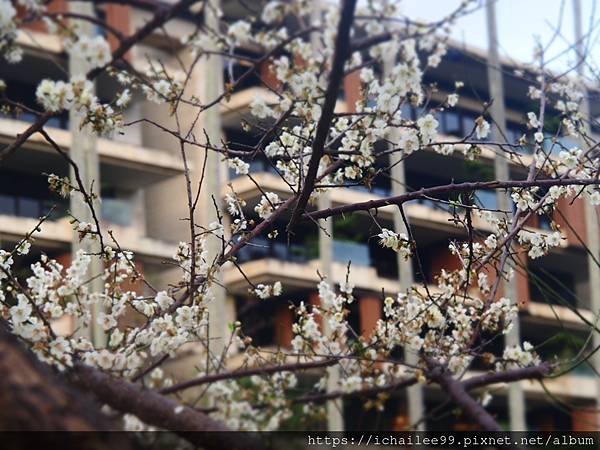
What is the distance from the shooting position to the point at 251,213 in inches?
979

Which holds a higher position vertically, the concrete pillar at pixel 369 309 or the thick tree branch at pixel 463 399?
the concrete pillar at pixel 369 309

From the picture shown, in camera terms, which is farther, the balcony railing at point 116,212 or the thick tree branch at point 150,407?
the balcony railing at point 116,212

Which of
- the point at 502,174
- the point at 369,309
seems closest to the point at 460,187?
the point at 502,174

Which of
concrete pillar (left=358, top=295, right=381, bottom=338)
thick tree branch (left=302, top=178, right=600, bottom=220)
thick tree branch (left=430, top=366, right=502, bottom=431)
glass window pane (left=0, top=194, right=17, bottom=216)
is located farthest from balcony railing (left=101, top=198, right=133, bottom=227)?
thick tree branch (left=302, top=178, right=600, bottom=220)

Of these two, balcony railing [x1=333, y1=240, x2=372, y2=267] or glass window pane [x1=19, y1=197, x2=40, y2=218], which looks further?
balcony railing [x1=333, y1=240, x2=372, y2=267]

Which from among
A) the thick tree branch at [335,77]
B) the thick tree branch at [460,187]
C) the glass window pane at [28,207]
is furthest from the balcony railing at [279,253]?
the thick tree branch at [335,77]

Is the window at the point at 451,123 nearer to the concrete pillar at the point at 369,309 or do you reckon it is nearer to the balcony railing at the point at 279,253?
the concrete pillar at the point at 369,309

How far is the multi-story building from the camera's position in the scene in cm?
2295

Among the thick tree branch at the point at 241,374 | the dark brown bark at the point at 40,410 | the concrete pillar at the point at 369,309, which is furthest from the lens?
the concrete pillar at the point at 369,309

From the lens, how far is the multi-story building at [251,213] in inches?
904

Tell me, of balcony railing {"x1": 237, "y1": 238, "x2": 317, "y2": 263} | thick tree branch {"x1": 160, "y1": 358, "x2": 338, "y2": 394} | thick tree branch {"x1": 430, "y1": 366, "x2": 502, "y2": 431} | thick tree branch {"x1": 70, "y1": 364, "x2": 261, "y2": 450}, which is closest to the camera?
thick tree branch {"x1": 70, "y1": 364, "x2": 261, "y2": 450}

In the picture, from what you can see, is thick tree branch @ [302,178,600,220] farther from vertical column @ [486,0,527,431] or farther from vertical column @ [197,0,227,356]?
vertical column @ [486,0,527,431]

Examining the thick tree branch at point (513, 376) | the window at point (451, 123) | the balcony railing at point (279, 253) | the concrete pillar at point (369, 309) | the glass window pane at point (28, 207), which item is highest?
the window at point (451, 123)

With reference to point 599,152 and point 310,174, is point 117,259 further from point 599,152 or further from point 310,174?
point 599,152
